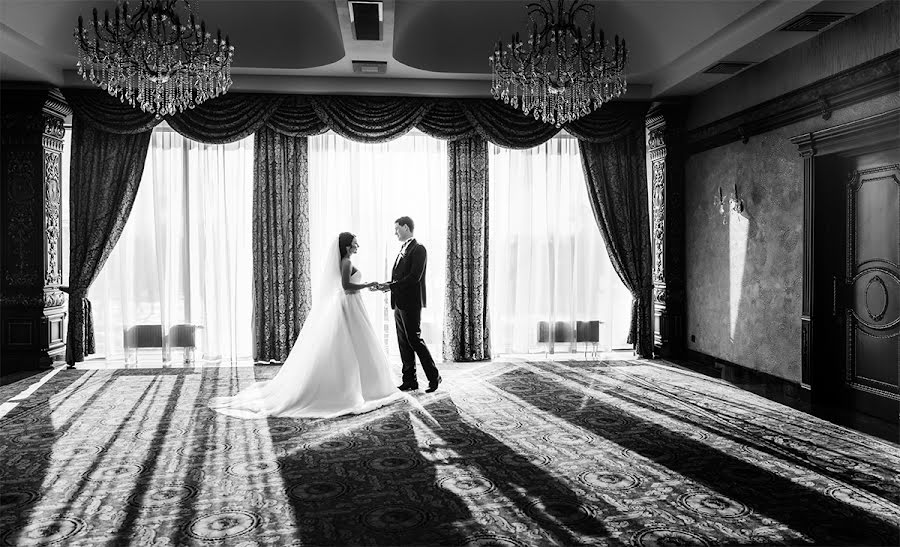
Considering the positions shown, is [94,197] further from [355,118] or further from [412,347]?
[412,347]

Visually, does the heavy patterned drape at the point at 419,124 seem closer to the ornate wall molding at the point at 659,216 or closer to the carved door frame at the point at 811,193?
the ornate wall molding at the point at 659,216

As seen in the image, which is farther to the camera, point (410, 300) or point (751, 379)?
point (751, 379)

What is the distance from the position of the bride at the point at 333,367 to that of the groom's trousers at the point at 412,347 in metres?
0.37

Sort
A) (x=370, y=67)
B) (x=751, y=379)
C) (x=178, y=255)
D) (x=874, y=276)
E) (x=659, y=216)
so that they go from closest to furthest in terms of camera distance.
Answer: (x=874, y=276), (x=751, y=379), (x=370, y=67), (x=178, y=255), (x=659, y=216)

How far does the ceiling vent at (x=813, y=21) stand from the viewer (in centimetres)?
521

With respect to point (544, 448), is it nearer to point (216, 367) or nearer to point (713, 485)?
point (713, 485)

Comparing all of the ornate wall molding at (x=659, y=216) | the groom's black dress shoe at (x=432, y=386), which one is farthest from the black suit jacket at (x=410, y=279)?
the ornate wall molding at (x=659, y=216)

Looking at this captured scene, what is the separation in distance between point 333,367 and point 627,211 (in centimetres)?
451

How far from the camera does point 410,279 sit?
6.27m

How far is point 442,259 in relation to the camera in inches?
328

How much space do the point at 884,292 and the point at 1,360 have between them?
858 centimetres

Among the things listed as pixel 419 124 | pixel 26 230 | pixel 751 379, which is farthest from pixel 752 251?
pixel 26 230

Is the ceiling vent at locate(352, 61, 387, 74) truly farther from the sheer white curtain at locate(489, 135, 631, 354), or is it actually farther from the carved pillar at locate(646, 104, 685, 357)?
the carved pillar at locate(646, 104, 685, 357)

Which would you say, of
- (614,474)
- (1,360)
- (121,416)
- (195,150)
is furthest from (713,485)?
(1,360)
